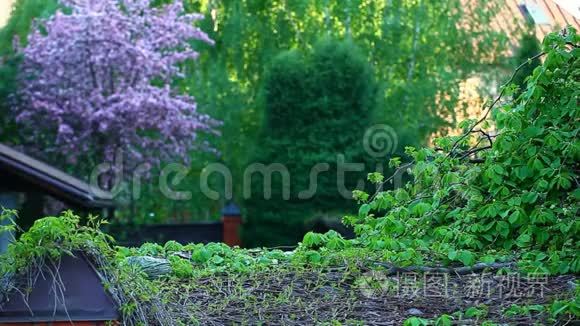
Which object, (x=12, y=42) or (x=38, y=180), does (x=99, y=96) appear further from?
(x=38, y=180)

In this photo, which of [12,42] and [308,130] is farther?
[12,42]

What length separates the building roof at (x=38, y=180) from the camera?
14.7 m

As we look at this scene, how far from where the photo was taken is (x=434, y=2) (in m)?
24.5

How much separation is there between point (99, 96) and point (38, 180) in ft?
21.4

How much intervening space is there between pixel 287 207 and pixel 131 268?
14623 mm

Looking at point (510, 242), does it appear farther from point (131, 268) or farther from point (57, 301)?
point (57, 301)

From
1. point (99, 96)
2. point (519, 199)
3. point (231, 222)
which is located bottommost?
point (519, 199)

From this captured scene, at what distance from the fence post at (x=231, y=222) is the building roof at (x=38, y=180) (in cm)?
561

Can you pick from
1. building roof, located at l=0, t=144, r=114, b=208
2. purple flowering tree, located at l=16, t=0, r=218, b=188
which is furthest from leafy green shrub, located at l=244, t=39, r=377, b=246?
building roof, located at l=0, t=144, r=114, b=208

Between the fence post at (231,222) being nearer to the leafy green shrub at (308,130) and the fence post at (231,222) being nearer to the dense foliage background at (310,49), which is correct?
the leafy green shrub at (308,130)

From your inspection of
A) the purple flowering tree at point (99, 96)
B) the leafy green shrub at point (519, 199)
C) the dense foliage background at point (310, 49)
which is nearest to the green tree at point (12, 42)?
the dense foliage background at point (310, 49)

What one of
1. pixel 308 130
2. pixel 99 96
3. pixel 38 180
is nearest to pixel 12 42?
pixel 99 96

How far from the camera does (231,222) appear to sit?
21.5 m

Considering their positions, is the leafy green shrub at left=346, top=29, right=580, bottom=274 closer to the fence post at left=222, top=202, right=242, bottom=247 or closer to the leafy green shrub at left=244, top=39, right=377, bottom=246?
the leafy green shrub at left=244, top=39, right=377, bottom=246
